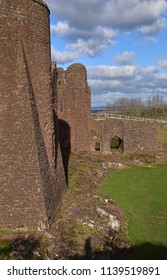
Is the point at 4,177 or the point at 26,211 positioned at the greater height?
the point at 4,177

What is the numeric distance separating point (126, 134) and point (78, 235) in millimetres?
20673

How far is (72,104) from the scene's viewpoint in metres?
30.0

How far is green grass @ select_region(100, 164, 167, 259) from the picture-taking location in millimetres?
12763

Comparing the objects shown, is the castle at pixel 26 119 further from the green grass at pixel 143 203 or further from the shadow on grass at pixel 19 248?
the green grass at pixel 143 203

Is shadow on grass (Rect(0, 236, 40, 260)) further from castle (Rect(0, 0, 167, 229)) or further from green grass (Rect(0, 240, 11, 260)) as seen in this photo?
castle (Rect(0, 0, 167, 229))

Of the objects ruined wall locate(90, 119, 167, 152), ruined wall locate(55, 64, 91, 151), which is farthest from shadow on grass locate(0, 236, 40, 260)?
ruined wall locate(90, 119, 167, 152)

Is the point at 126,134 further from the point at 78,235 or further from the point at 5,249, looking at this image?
the point at 5,249

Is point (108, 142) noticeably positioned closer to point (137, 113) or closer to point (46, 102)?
point (46, 102)

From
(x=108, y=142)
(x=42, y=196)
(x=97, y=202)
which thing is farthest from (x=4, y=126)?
(x=108, y=142)

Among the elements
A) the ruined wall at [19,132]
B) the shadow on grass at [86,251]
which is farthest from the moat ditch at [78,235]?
the ruined wall at [19,132]

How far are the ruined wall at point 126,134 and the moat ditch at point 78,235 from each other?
12.7 meters

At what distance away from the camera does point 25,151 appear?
11984mm

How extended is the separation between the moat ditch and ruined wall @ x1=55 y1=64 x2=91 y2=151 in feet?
35.4

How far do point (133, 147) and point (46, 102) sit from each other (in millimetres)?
19629
